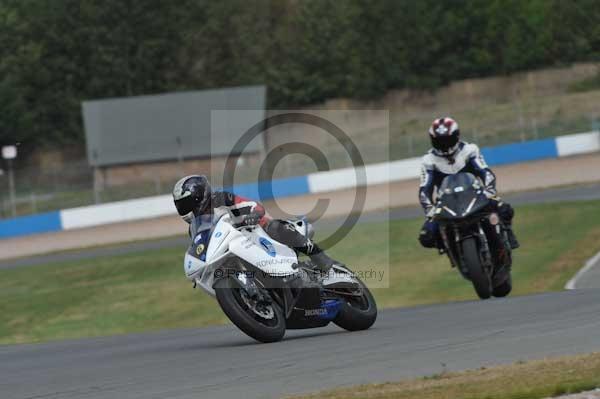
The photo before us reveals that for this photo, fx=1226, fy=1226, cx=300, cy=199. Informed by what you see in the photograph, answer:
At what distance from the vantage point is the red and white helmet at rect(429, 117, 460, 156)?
46.2ft

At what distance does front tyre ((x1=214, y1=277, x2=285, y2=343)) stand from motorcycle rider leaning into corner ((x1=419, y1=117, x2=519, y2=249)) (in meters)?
3.97

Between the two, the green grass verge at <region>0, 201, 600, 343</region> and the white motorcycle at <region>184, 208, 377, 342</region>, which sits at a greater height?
the white motorcycle at <region>184, 208, 377, 342</region>

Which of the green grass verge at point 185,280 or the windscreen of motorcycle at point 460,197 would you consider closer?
the windscreen of motorcycle at point 460,197

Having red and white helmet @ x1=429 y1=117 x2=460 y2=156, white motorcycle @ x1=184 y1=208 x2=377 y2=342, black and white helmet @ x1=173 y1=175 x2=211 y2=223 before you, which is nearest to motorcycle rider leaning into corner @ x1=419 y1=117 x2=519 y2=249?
red and white helmet @ x1=429 y1=117 x2=460 y2=156

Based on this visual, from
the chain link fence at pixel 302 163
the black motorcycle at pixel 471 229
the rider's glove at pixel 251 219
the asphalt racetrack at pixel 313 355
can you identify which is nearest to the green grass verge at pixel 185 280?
the black motorcycle at pixel 471 229

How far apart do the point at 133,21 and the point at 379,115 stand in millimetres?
17171

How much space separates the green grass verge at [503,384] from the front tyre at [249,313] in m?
2.60

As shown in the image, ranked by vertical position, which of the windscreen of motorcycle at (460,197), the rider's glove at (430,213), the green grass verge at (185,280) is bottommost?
the green grass verge at (185,280)

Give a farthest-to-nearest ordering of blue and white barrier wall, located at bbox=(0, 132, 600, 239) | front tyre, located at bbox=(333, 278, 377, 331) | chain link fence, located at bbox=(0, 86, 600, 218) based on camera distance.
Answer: chain link fence, located at bbox=(0, 86, 600, 218) → blue and white barrier wall, located at bbox=(0, 132, 600, 239) → front tyre, located at bbox=(333, 278, 377, 331)

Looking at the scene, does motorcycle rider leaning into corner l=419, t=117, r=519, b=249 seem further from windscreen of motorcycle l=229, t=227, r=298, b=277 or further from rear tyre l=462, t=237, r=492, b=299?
windscreen of motorcycle l=229, t=227, r=298, b=277

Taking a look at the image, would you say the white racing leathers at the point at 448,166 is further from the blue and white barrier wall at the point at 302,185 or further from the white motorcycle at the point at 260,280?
the blue and white barrier wall at the point at 302,185

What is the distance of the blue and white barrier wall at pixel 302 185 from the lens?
34594 mm

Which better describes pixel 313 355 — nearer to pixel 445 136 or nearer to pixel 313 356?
pixel 313 356

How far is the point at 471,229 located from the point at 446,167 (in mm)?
970
